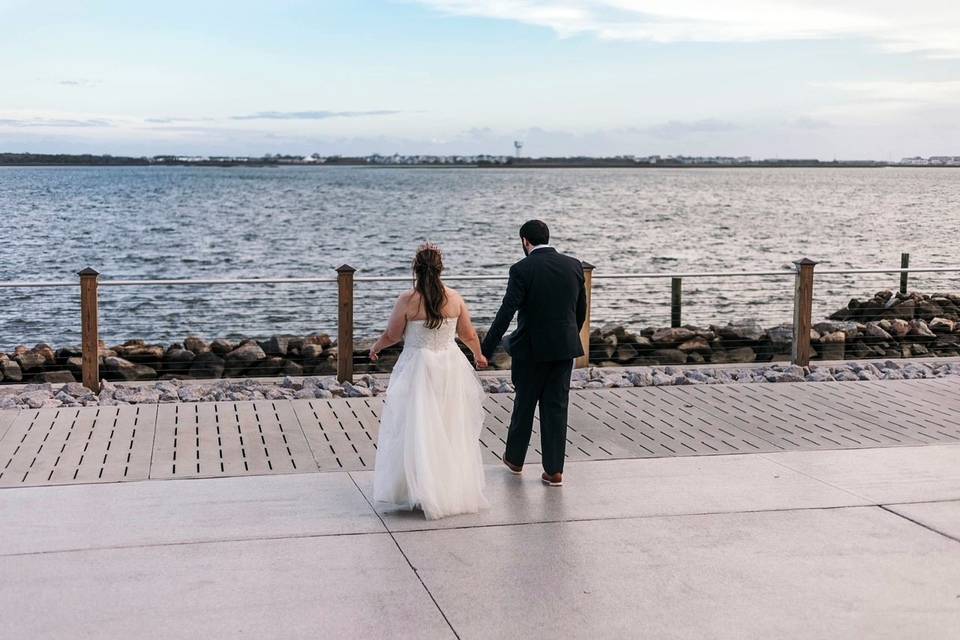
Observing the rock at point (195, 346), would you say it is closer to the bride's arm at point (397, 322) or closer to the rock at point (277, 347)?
the rock at point (277, 347)

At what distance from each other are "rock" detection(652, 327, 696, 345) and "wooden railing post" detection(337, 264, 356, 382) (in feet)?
22.6

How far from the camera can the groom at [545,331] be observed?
25.9 feet

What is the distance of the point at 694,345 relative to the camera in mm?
17797

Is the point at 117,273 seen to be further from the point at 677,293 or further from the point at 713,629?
the point at 713,629

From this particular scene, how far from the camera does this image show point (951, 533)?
7047 millimetres

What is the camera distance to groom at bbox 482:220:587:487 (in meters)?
7.89

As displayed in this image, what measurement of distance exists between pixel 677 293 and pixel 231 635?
12197mm

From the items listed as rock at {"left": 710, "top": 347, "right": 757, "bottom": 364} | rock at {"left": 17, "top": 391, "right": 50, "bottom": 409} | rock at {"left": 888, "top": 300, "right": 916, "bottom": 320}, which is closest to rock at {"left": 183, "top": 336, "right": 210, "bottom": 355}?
rock at {"left": 17, "top": 391, "right": 50, "bottom": 409}

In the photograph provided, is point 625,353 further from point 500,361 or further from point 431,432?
point 431,432

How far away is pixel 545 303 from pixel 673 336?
10280 millimetres

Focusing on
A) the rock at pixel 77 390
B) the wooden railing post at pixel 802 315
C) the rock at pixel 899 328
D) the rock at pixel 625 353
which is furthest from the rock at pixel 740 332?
the rock at pixel 77 390

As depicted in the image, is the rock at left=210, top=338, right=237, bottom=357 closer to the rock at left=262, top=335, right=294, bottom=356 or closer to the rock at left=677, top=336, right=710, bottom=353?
the rock at left=262, top=335, right=294, bottom=356

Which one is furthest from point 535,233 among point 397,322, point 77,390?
point 77,390

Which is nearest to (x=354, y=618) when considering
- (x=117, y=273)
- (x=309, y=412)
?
(x=309, y=412)
